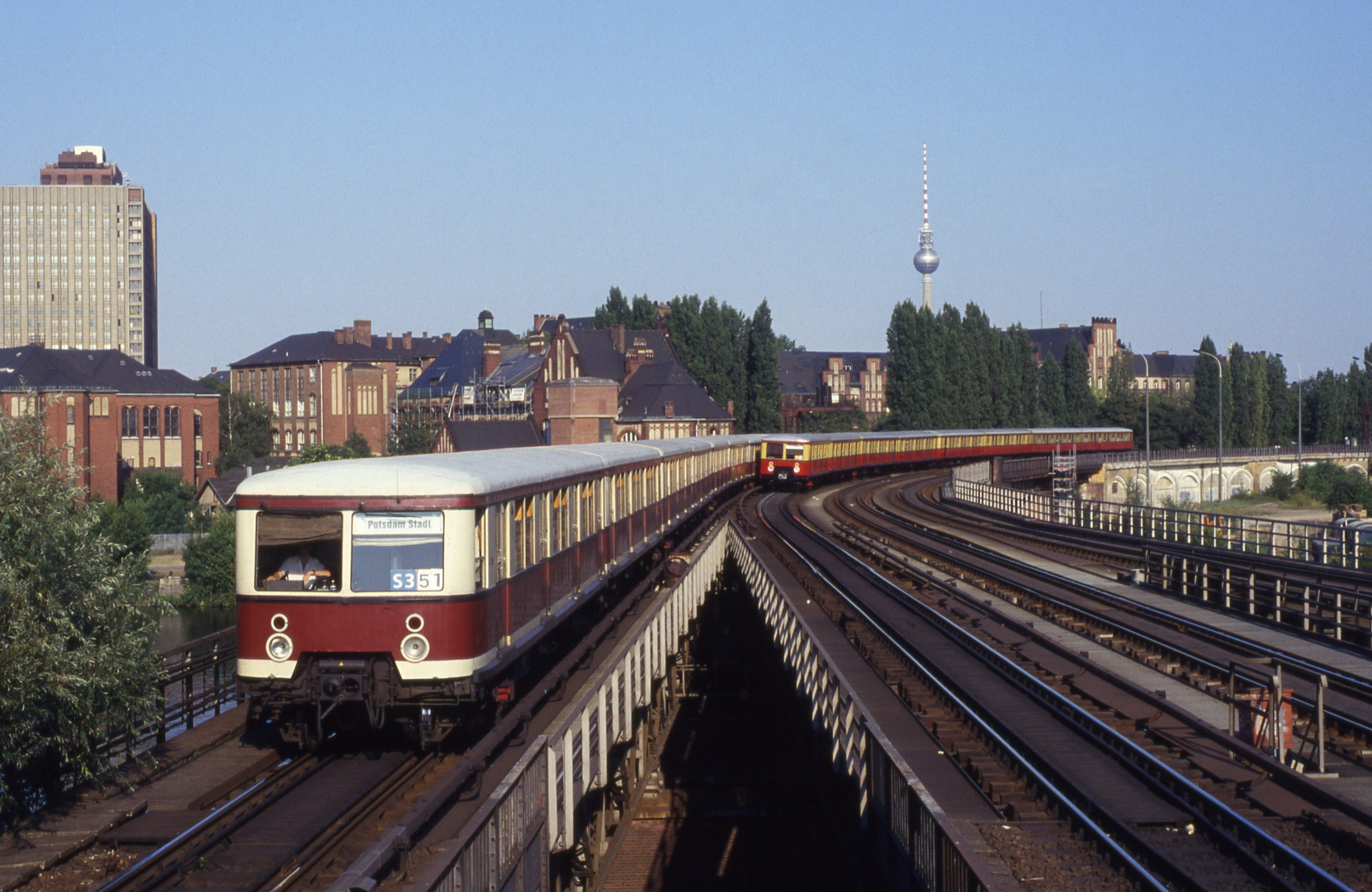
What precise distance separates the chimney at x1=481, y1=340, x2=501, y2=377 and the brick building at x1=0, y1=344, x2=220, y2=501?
874 inches

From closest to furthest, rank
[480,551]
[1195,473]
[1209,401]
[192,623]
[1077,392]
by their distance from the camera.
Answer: [480,551]
[192,623]
[1195,473]
[1209,401]
[1077,392]

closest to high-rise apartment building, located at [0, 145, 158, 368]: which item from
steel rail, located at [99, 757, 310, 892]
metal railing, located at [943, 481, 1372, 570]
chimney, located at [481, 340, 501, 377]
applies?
chimney, located at [481, 340, 501, 377]

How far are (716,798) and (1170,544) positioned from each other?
12.2 m

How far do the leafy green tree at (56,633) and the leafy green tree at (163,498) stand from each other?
5988cm

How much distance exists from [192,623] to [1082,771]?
4886 cm

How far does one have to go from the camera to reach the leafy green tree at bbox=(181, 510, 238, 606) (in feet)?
187

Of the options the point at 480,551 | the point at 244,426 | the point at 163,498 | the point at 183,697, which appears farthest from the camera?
the point at 244,426

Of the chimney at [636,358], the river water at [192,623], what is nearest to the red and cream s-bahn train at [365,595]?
the river water at [192,623]

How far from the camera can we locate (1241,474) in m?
94.1

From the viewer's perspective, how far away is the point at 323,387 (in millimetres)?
116000

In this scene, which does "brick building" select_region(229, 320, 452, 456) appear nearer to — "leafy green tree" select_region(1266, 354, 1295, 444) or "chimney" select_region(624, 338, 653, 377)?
"chimney" select_region(624, 338, 653, 377)

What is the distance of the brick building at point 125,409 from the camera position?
74500mm

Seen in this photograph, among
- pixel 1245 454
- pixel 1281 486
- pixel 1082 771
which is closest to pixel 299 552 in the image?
pixel 1082 771

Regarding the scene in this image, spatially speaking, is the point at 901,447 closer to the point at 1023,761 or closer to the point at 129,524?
the point at 129,524
